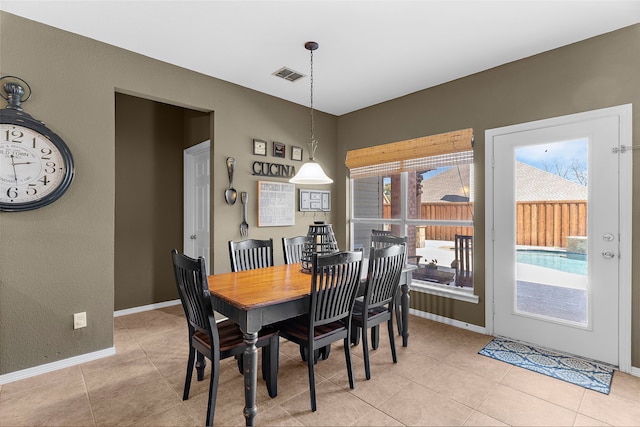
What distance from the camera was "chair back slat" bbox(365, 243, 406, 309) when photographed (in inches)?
91.9

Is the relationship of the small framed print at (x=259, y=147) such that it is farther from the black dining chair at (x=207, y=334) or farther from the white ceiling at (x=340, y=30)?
the black dining chair at (x=207, y=334)

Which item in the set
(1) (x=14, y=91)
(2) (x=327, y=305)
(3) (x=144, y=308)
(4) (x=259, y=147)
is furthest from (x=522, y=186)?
(3) (x=144, y=308)

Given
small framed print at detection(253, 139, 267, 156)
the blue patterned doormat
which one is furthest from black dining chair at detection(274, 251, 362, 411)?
small framed print at detection(253, 139, 267, 156)

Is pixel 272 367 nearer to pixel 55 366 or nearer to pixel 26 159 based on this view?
pixel 55 366

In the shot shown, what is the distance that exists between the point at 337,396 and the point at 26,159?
8.98ft

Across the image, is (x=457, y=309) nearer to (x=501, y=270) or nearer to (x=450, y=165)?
(x=501, y=270)

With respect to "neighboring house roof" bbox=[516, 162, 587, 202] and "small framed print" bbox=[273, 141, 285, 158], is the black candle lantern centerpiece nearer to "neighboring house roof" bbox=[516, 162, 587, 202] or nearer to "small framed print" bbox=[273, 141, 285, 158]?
"small framed print" bbox=[273, 141, 285, 158]

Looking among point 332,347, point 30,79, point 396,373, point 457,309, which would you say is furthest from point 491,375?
point 30,79

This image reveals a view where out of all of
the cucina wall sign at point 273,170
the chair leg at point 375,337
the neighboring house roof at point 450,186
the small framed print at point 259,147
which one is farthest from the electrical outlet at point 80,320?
the neighboring house roof at point 450,186

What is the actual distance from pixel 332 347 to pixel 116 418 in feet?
5.35

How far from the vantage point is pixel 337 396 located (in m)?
2.15

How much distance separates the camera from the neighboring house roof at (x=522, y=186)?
275 centimetres

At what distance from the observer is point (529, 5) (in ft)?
7.30

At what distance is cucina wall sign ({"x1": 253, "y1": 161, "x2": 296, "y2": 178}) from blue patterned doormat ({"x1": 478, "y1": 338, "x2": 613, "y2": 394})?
275 cm
